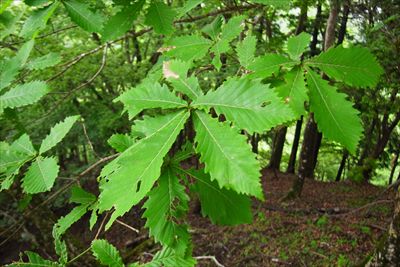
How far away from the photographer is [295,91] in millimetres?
1157

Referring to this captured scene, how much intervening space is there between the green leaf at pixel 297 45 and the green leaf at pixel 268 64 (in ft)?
0.31

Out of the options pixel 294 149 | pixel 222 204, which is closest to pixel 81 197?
pixel 222 204

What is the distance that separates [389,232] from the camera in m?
3.12

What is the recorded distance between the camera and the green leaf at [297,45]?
1348 millimetres

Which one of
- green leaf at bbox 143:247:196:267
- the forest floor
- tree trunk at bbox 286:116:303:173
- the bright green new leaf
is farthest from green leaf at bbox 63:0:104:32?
tree trunk at bbox 286:116:303:173

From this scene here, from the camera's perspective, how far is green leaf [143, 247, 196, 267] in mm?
1447

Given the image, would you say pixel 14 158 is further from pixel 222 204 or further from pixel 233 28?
pixel 233 28

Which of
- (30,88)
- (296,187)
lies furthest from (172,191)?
(296,187)

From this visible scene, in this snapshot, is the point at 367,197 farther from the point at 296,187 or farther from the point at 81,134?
→ the point at 81,134

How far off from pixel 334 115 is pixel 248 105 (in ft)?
1.24

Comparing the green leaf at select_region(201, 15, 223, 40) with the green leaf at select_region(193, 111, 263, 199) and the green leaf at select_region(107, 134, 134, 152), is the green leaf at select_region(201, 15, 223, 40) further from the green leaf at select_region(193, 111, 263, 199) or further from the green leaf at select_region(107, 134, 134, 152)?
the green leaf at select_region(193, 111, 263, 199)

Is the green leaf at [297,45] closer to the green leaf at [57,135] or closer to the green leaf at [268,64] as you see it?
the green leaf at [268,64]

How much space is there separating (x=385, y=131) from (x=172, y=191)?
1416 centimetres

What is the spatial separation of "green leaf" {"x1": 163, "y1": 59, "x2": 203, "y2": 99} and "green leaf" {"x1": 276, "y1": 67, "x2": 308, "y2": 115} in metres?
0.33
